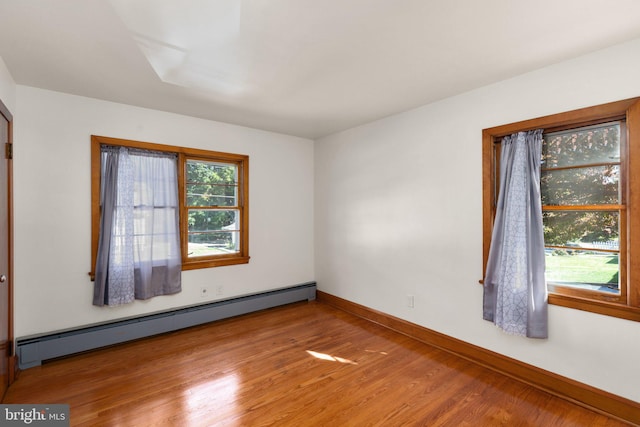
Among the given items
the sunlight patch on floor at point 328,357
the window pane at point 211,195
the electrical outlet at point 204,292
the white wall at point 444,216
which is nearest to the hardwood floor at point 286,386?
the sunlight patch on floor at point 328,357

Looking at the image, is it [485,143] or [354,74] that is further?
[485,143]

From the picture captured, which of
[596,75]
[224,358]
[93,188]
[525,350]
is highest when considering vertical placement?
[596,75]

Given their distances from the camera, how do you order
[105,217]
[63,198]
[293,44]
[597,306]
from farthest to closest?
[105,217] → [63,198] → [597,306] → [293,44]

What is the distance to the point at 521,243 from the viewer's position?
2.43 meters

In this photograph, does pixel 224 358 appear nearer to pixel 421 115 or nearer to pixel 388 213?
pixel 388 213

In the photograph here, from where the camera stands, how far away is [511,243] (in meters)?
2.49

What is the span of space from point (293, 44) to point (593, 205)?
2485 mm

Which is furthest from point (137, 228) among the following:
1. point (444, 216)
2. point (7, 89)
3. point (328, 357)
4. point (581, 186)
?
point (581, 186)

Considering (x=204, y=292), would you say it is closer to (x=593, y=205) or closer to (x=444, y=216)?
(x=444, y=216)

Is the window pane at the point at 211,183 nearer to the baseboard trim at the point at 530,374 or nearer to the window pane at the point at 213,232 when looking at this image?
the window pane at the point at 213,232

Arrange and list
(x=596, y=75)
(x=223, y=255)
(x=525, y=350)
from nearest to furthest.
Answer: (x=596, y=75) < (x=525, y=350) < (x=223, y=255)

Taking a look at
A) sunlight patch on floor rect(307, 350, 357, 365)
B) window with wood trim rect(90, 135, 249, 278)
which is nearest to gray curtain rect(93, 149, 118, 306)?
window with wood trim rect(90, 135, 249, 278)

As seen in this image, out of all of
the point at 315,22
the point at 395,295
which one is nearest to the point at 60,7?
the point at 315,22

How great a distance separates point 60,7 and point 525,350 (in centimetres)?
400
